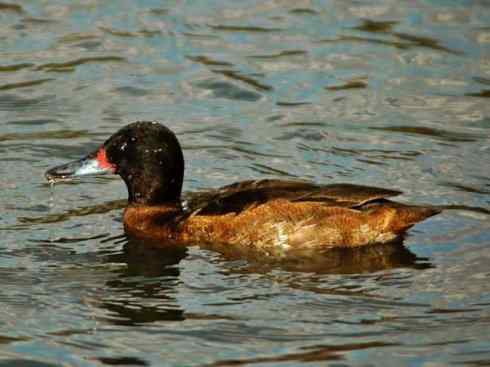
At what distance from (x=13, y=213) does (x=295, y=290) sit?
9.20 feet

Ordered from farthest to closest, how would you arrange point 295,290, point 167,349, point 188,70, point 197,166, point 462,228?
point 188,70
point 197,166
point 462,228
point 295,290
point 167,349

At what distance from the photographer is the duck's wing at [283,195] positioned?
10.8 metres

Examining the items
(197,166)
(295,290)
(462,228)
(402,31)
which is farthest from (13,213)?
(402,31)

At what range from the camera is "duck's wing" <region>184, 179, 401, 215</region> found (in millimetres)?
10836

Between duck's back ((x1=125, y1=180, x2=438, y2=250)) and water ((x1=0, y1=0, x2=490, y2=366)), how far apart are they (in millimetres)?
202

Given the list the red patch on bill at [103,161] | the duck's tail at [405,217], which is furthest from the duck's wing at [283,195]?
the red patch on bill at [103,161]

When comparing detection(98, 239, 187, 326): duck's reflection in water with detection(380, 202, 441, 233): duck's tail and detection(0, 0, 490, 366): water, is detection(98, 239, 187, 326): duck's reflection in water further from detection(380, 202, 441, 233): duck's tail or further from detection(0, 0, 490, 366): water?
detection(380, 202, 441, 233): duck's tail

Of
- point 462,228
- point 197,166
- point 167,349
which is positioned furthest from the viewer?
point 197,166

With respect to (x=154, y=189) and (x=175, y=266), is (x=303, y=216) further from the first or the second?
(x=154, y=189)

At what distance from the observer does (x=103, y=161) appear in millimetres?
11805

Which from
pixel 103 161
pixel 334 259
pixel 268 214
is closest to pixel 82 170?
pixel 103 161

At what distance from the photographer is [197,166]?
42.3 feet

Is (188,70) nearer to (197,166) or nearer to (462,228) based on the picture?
(197,166)

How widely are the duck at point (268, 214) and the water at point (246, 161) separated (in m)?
0.20
